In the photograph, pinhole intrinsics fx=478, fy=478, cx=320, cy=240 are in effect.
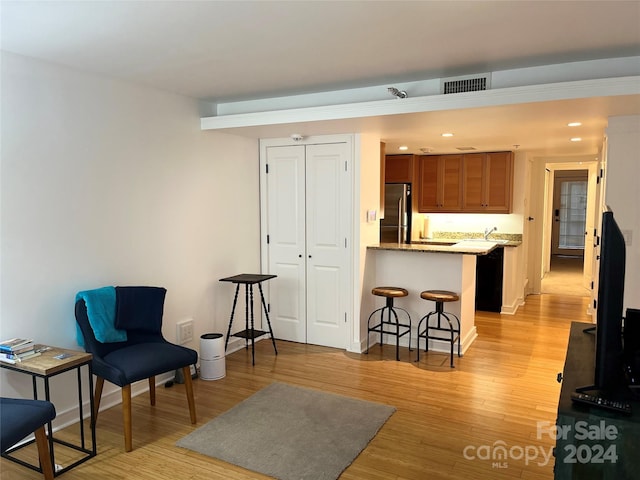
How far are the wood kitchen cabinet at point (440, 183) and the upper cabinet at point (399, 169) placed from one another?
188 mm

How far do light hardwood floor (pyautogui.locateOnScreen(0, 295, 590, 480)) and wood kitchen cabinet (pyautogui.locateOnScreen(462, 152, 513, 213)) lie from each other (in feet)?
6.89

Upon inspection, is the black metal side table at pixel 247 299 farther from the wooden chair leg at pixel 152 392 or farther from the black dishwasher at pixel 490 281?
the black dishwasher at pixel 490 281

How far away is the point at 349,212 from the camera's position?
15.6 ft

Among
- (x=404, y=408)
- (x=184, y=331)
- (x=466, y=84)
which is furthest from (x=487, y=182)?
(x=184, y=331)

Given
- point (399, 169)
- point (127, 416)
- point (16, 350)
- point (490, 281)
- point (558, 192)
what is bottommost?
point (127, 416)

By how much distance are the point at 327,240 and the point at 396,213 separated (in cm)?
242

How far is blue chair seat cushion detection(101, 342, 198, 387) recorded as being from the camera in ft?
9.57

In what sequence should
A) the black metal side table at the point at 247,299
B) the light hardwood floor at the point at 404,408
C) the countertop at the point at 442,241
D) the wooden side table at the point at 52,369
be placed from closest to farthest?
1. the wooden side table at the point at 52,369
2. the light hardwood floor at the point at 404,408
3. the black metal side table at the point at 247,299
4. the countertop at the point at 442,241

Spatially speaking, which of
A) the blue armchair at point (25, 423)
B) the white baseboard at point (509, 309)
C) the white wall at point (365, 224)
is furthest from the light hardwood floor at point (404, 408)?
the white baseboard at point (509, 309)

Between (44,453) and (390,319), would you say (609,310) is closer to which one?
(44,453)

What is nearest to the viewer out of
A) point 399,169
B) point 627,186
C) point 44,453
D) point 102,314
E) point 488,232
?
point 44,453

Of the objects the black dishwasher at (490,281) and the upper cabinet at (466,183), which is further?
the upper cabinet at (466,183)

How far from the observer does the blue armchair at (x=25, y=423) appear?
2178mm

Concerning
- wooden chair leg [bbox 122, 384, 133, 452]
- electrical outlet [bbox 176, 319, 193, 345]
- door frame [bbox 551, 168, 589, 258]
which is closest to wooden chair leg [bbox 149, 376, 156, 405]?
electrical outlet [bbox 176, 319, 193, 345]
